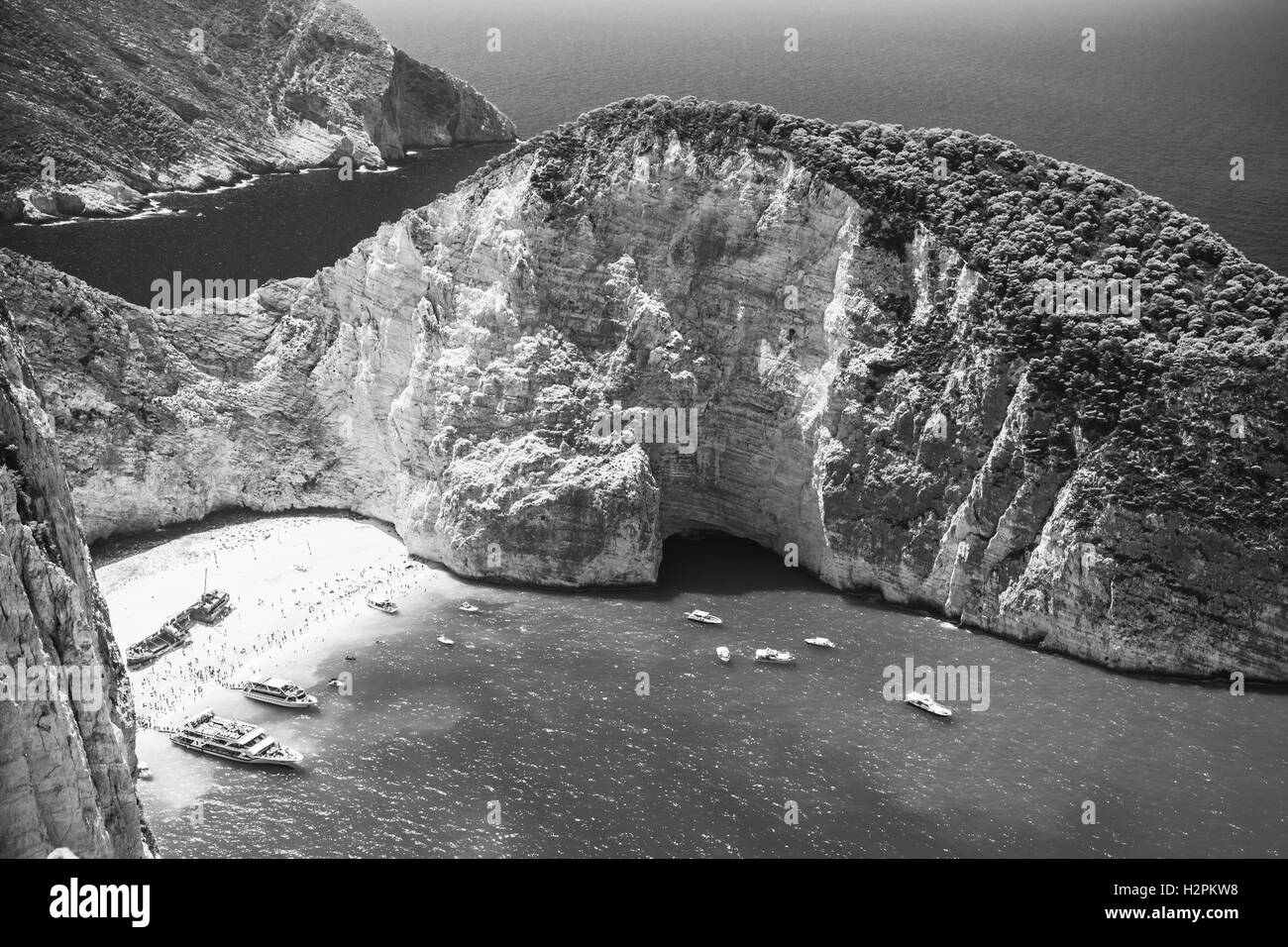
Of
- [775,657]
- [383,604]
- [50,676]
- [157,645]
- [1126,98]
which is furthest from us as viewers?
[1126,98]

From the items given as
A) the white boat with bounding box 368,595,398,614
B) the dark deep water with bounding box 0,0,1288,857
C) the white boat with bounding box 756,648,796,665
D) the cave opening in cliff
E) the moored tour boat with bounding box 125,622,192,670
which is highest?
the cave opening in cliff

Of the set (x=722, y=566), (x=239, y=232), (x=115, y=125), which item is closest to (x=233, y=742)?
(x=722, y=566)

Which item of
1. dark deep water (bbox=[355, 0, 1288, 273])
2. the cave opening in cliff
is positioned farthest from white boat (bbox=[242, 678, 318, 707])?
dark deep water (bbox=[355, 0, 1288, 273])

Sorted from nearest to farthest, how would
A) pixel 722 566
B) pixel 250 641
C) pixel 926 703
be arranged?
pixel 926 703 → pixel 250 641 → pixel 722 566

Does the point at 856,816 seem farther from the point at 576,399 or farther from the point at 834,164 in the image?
the point at 834,164

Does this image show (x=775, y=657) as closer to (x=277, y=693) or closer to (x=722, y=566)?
(x=722, y=566)

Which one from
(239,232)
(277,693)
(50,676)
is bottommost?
(277,693)

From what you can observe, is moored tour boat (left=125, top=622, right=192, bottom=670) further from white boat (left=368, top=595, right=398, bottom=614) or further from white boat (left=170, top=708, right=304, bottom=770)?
white boat (left=368, top=595, right=398, bottom=614)

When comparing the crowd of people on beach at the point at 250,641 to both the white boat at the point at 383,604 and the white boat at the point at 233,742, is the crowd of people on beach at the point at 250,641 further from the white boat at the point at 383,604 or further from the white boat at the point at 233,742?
the white boat at the point at 233,742
